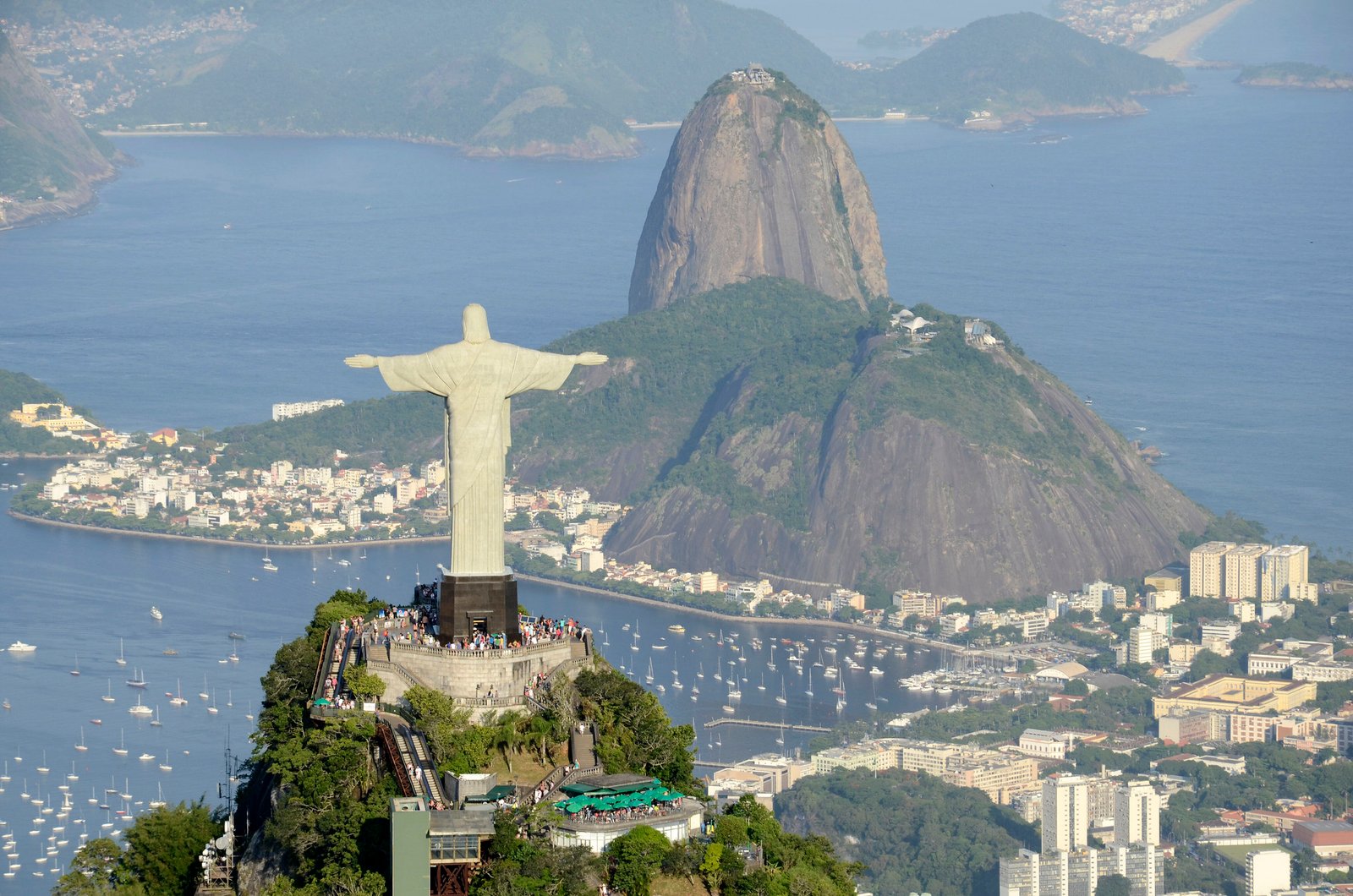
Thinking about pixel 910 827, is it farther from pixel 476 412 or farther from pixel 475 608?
pixel 476 412

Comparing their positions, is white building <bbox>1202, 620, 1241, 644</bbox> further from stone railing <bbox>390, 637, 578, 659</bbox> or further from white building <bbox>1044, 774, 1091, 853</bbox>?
stone railing <bbox>390, 637, 578, 659</bbox>

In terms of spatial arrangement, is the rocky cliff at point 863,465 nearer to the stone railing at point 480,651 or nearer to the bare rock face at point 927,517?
the bare rock face at point 927,517

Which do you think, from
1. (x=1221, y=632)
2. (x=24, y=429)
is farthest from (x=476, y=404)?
(x=24, y=429)

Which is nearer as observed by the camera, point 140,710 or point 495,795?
point 495,795

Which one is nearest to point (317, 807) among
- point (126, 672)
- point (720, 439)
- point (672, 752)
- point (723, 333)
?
point (672, 752)

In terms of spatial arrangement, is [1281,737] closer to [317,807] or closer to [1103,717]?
[1103,717]

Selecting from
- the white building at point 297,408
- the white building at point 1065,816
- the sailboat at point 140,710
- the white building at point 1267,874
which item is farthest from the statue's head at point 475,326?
the white building at point 297,408
